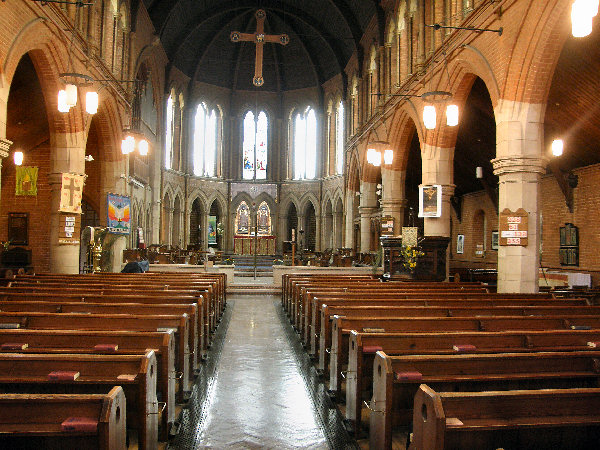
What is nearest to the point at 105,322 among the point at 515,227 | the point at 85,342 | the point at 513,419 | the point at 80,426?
the point at 85,342

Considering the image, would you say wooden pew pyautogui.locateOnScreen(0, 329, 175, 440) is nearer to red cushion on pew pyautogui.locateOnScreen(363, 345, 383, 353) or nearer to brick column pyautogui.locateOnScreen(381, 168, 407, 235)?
red cushion on pew pyautogui.locateOnScreen(363, 345, 383, 353)

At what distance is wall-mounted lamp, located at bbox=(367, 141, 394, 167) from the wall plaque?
20.0ft

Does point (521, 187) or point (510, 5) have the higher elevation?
point (510, 5)

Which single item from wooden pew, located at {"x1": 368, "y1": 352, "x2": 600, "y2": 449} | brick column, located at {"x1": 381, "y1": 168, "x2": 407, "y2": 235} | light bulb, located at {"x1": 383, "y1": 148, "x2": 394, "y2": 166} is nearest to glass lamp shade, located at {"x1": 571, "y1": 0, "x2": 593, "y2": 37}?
wooden pew, located at {"x1": 368, "y1": 352, "x2": 600, "y2": 449}

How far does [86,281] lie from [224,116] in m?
21.5

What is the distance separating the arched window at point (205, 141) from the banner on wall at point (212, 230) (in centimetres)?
259

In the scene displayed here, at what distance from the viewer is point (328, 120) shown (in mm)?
27406

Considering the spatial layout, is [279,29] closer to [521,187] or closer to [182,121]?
[182,121]

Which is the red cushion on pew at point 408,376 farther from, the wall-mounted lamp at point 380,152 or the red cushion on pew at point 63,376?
the wall-mounted lamp at point 380,152

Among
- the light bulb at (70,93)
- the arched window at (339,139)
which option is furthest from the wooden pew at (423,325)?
the arched window at (339,139)

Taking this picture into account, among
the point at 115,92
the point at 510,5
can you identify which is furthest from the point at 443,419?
the point at 115,92

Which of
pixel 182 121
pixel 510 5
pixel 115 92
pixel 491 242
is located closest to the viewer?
pixel 510 5

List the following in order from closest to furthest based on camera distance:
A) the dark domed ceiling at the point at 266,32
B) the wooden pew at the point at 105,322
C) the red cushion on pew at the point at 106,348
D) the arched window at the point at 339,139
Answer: the red cushion on pew at the point at 106,348
the wooden pew at the point at 105,322
the dark domed ceiling at the point at 266,32
the arched window at the point at 339,139

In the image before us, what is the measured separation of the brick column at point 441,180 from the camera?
42.3 ft
